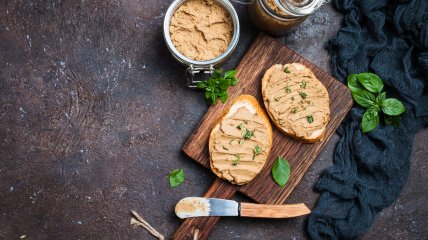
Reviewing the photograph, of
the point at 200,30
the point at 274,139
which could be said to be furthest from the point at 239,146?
the point at 200,30

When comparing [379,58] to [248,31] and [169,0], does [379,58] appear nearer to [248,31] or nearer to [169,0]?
[248,31]

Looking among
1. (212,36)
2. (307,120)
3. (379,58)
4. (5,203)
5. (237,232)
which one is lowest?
(237,232)

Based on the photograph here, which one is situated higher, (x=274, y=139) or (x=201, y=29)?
(x=201, y=29)

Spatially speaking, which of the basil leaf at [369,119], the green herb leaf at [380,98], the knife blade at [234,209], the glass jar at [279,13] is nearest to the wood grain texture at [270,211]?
the knife blade at [234,209]

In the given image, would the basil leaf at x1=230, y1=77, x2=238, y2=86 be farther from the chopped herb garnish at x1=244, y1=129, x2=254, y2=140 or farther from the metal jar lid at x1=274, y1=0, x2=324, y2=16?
the metal jar lid at x1=274, y1=0, x2=324, y2=16

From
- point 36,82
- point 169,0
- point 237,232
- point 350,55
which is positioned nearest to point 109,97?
point 36,82

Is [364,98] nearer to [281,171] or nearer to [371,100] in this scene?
[371,100]

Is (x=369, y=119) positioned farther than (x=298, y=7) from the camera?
Yes
